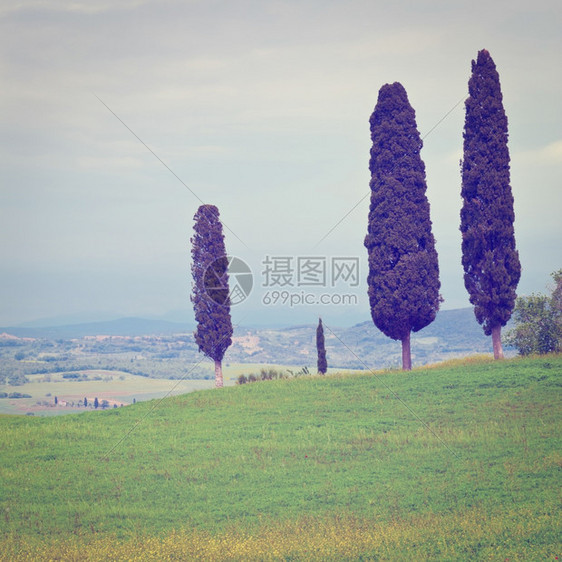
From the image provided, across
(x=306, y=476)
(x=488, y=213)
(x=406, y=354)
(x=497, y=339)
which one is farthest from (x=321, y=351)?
(x=306, y=476)

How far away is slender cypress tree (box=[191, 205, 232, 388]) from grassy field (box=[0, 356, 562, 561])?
768 cm

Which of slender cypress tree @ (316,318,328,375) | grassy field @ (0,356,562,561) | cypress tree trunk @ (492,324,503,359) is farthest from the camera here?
slender cypress tree @ (316,318,328,375)

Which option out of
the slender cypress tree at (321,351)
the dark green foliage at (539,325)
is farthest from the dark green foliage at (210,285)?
the dark green foliage at (539,325)

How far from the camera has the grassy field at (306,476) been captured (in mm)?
12703

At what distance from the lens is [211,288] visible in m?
36.5

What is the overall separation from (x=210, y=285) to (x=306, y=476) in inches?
809

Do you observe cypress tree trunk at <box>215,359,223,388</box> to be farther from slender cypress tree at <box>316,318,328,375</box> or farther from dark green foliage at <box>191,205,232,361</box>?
slender cypress tree at <box>316,318,328,375</box>

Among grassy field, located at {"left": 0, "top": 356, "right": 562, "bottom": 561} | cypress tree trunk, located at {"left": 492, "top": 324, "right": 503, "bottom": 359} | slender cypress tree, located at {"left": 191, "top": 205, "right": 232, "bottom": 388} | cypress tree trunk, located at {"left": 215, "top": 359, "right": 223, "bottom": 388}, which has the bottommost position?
grassy field, located at {"left": 0, "top": 356, "right": 562, "bottom": 561}

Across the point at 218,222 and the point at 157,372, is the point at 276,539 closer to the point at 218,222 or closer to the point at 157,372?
the point at 218,222

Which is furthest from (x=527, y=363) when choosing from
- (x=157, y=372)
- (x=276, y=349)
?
(x=276, y=349)

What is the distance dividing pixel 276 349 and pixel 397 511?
2619 inches

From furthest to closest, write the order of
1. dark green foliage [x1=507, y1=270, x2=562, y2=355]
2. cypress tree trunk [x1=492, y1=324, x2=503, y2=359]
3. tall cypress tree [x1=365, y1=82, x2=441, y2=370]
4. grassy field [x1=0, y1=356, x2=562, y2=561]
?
1. dark green foliage [x1=507, y1=270, x2=562, y2=355]
2. tall cypress tree [x1=365, y1=82, x2=441, y2=370]
3. cypress tree trunk [x1=492, y1=324, x2=503, y2=359]
4. grassy field [x1=0, y1=356, x2=562, y2=561]

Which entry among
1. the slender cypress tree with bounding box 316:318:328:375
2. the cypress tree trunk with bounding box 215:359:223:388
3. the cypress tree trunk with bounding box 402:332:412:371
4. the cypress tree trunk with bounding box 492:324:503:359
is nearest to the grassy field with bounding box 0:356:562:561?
the cypress tree trunk with bounding box 492:324:503:359

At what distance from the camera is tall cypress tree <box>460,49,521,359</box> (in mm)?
31739
